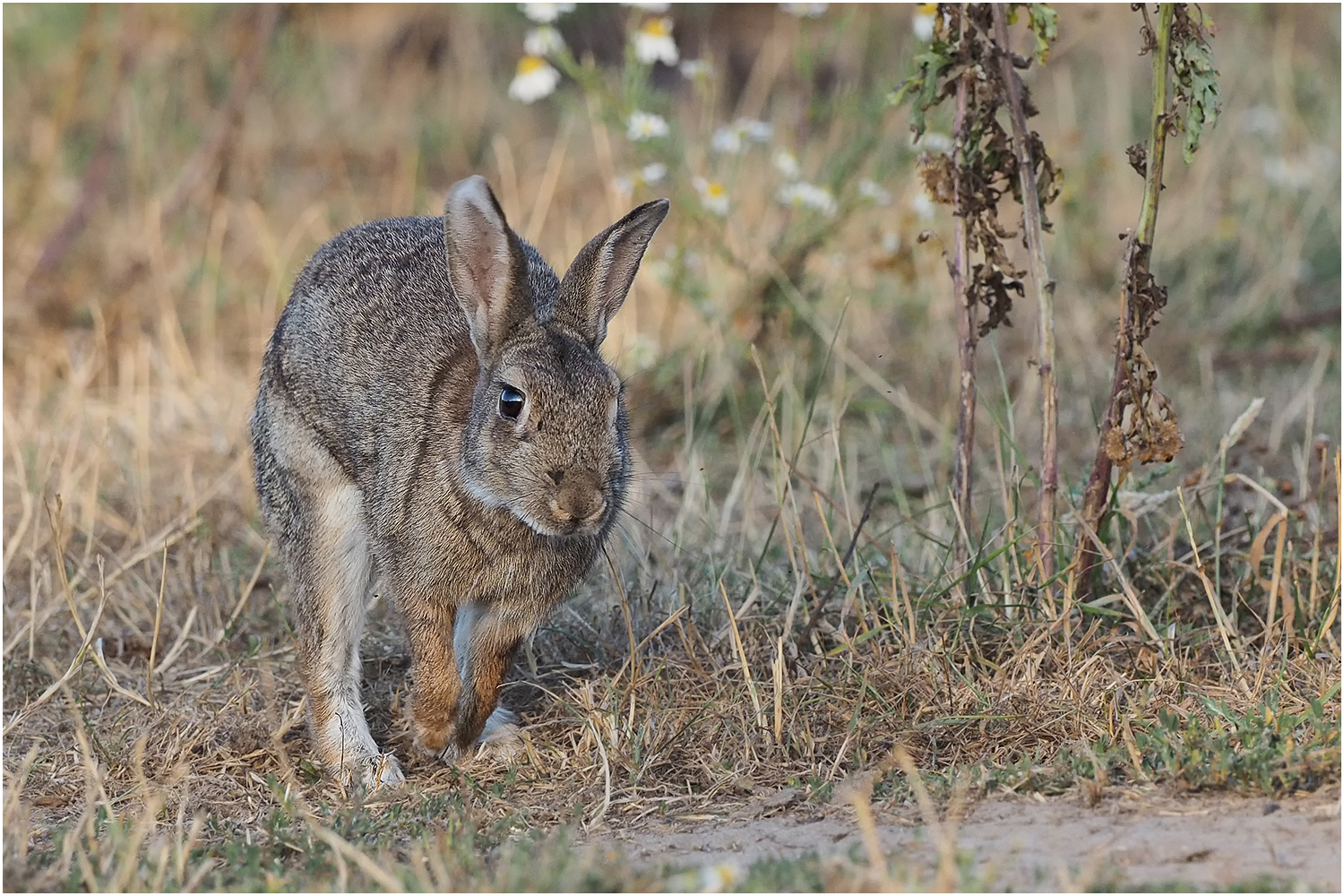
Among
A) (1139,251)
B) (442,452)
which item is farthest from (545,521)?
(1139,251)

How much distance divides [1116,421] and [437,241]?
1.88 metres

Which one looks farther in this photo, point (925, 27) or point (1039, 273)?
point (925, 27)

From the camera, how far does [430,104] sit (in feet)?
32.9

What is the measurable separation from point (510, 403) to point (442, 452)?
34cm

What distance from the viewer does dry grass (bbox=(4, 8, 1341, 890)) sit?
3.83 metres

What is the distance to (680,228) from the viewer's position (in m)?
6.69

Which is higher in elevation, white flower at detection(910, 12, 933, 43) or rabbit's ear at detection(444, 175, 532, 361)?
white flower at detection(910, 12, 933, 43)

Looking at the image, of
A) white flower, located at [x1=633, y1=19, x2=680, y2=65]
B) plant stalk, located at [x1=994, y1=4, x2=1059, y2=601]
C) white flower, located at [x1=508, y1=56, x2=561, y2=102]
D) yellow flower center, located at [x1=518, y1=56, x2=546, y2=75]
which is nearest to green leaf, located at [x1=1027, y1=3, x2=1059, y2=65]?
plant stalk, located at [x1=994, y1=4, x2=1059, y2=601]

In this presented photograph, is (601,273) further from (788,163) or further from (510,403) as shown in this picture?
(788,163)

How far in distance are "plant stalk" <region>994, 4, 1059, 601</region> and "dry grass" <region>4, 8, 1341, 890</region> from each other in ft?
0.47

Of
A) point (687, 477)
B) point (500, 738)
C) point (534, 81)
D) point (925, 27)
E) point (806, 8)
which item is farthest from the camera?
point (534, 81)

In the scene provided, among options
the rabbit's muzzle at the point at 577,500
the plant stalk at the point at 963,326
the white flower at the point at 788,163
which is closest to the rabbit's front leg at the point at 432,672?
the rabbit's muzzle at the point at 577,500

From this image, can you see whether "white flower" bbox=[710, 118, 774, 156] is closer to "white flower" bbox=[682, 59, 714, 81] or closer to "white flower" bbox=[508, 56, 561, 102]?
"white flower" bbox=[682, 59, 714, 81]

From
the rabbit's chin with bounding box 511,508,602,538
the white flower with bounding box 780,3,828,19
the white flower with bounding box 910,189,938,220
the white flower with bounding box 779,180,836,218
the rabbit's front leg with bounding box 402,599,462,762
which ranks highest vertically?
the white flower with bounding box 780,3,828,19
